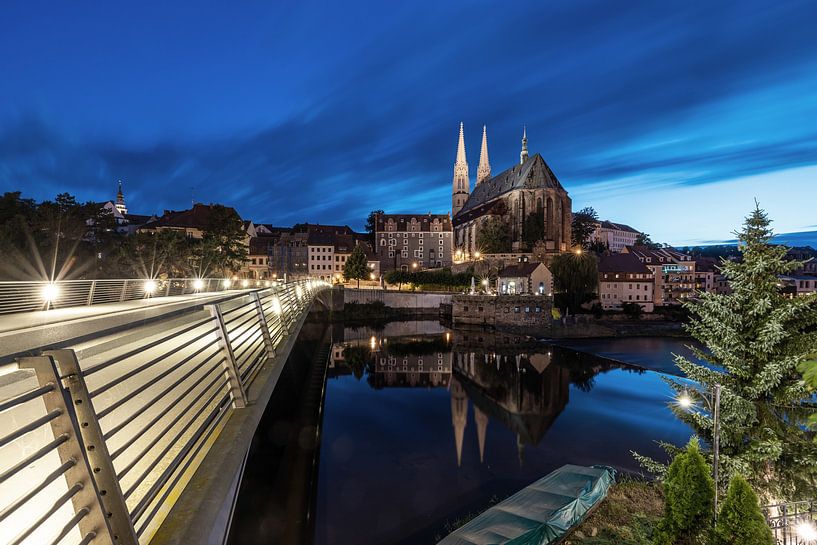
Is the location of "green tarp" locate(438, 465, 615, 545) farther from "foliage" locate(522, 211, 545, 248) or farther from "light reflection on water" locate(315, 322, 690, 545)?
"foliage" locate(522, 211, 545, 248)

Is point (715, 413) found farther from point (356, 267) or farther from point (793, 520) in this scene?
point (356, 267)

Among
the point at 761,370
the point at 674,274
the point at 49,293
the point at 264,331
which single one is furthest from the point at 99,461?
the point at 674,274

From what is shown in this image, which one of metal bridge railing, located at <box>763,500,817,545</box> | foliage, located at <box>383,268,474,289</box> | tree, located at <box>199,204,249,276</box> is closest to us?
metal bridge railing, located at <box>763,500,817,545</box>

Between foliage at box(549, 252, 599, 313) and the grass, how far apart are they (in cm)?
5038

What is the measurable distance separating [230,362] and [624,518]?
11.2 meters

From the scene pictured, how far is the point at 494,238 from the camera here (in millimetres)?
77625

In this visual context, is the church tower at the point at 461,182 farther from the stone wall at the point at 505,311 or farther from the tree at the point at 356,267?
the stone wall at the point at 505,311

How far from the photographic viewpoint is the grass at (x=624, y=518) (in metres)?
9.80

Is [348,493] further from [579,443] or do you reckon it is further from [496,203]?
[496,203]

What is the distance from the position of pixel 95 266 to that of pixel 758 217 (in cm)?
4348

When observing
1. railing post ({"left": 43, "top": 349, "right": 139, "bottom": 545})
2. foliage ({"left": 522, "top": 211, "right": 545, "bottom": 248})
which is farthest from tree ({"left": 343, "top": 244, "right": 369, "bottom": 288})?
railing post ({"left": 43, "top": 349, "right": 139, "bottom": 545})

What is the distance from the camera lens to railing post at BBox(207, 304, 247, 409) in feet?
17.5

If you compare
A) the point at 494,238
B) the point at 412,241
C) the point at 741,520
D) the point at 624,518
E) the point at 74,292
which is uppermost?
the point at 412,241

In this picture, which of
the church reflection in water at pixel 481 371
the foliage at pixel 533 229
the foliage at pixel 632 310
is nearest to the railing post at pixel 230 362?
the church reflection in water at pixel 481 371
